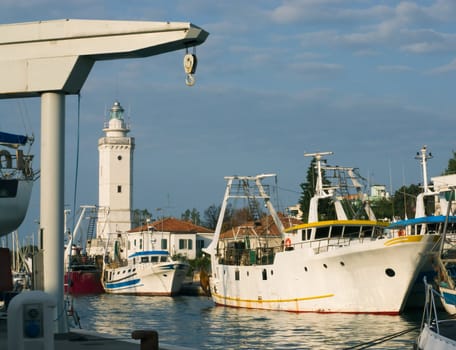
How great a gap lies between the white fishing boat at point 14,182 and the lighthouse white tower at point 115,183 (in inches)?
2930

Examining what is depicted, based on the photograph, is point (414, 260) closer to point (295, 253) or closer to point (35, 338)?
point (295, 253)

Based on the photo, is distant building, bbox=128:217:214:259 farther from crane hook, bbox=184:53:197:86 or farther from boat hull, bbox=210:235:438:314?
crane hook, bbox=184:53:197:86

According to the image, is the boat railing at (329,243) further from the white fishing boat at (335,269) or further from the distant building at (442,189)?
the distant building at (442,189)

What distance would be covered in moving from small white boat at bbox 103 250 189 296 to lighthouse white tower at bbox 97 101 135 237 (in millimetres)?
28217

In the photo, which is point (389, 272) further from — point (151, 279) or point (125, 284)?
point (125, 284)

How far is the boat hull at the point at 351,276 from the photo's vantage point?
39.0 m

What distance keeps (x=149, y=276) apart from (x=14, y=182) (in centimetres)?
4391

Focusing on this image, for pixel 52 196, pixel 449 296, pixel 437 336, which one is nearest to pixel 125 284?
pixel 449 296

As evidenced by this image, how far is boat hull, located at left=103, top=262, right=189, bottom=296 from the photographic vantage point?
6981cm

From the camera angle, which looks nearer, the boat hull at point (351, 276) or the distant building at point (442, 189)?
the boat hull at point (351, 276)

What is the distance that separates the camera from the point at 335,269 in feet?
134

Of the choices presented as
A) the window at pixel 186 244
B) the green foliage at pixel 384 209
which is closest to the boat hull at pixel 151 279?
the green foliage at pixel 384 209

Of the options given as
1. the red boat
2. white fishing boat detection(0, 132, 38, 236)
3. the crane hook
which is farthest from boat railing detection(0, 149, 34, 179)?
the red boat

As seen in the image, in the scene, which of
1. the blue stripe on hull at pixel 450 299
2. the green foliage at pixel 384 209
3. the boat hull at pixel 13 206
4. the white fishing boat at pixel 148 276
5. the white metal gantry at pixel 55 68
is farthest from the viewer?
the green foliage at pixel 384 209
